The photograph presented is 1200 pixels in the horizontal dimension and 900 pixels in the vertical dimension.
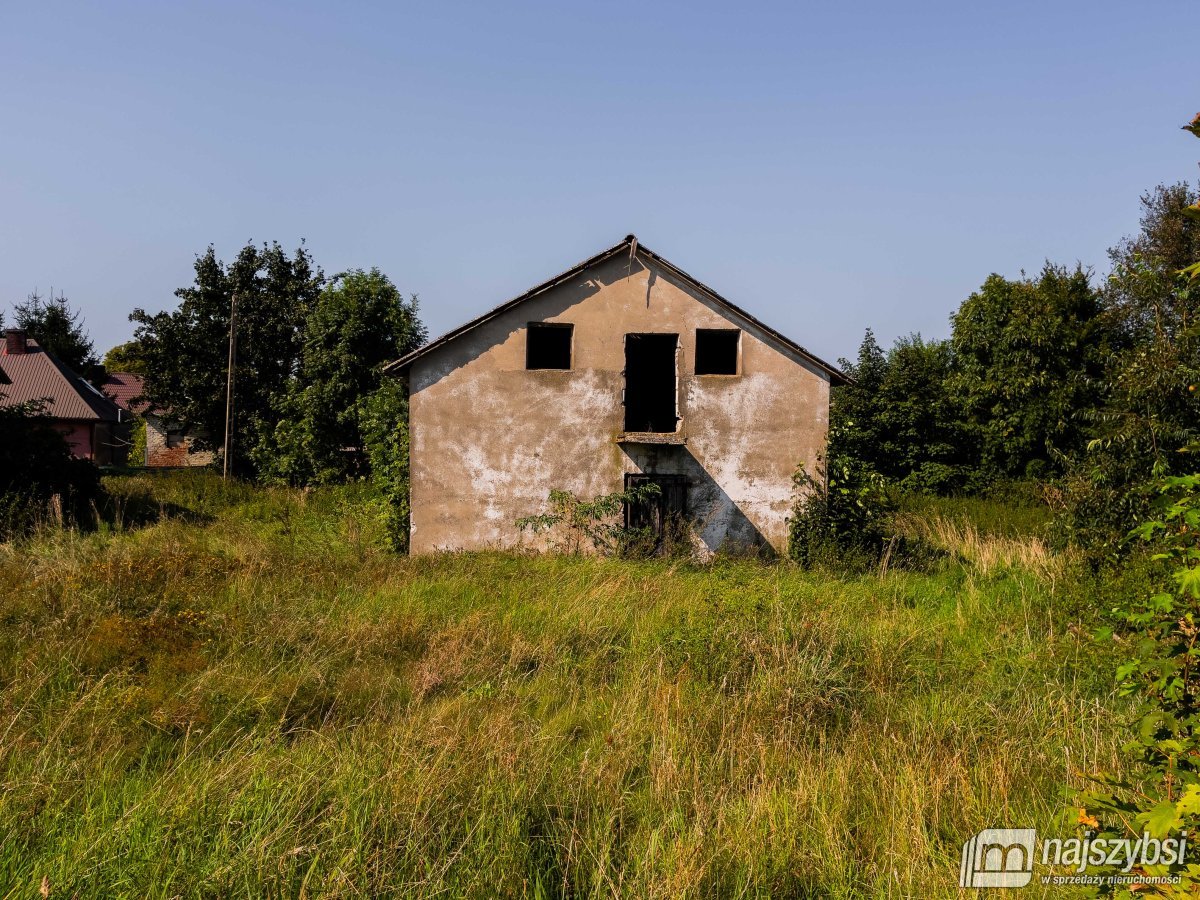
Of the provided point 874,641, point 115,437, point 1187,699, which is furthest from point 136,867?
point 115,437

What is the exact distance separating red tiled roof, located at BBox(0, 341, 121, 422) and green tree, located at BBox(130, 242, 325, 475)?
9.41 metres

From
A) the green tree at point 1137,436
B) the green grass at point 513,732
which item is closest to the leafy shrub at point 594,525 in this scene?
the green grass at point 513,732

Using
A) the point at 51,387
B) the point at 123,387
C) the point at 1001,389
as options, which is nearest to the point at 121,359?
the point at 123,387

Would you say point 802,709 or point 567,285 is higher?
point 567,285

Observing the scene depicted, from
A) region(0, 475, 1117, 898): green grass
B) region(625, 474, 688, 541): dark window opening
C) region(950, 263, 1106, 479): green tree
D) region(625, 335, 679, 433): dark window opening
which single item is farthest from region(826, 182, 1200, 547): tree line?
region(0, 475, 1117, 898): green grass

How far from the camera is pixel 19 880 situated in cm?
333

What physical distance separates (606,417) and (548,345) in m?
2.32

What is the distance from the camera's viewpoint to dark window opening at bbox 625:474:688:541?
1391 centimetres

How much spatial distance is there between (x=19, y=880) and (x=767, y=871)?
10.7 feet

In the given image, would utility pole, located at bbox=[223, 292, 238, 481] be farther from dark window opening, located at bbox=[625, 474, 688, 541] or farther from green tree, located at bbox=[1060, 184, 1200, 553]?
green tree, located at bbox=[1060, 184, 1200, 553]

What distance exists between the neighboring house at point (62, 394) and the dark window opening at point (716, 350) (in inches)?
1311

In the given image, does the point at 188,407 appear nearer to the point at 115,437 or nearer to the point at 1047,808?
the point at 115,437

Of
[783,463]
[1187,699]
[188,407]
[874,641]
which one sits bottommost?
[874,641]

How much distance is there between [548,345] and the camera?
50.3 feet
